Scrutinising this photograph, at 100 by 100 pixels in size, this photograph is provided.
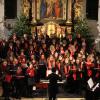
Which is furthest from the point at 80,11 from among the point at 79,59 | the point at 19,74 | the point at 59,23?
the point at 19,74

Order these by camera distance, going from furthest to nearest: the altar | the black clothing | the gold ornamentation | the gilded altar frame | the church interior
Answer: the gold ornamentation → the gilded altar frame → the altar → the church interior → the black clothing

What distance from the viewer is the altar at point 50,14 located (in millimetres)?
27297

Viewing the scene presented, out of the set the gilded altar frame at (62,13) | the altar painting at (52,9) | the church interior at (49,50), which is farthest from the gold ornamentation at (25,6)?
the altar painting at (52,9)

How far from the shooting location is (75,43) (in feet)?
75.4

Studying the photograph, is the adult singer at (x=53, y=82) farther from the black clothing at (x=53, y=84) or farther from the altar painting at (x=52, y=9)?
the altar painting at (x=52, y=9)

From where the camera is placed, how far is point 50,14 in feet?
90.5

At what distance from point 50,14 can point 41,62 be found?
747 cm

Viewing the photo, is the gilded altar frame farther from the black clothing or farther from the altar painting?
the black clothing

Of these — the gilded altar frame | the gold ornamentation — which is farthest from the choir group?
the gold ornamentation

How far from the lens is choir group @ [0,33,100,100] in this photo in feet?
60.9

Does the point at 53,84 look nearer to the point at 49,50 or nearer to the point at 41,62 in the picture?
the point at 41,62

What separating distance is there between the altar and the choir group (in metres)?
3.04

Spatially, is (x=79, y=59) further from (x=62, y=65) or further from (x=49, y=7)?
→ (x=49, y=7)

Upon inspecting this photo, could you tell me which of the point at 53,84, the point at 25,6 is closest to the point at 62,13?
the point at 25,6
